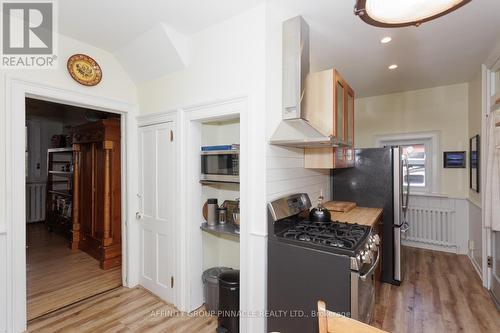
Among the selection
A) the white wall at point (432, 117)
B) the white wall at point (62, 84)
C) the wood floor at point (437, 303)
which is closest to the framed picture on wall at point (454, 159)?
the white wall at point (432, 117)

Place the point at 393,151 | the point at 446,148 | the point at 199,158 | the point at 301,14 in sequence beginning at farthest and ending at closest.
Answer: the point at 446,148, the point at 393,151, the point at 199,158, the point at 301,14

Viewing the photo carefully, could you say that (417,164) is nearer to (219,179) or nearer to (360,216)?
(360,216)

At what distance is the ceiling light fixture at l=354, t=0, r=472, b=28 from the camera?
36.7 inches

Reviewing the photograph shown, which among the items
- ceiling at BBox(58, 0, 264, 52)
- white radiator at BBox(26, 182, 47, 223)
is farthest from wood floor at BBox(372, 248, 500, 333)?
white radiator at BBox(26, 182, 47, 223)

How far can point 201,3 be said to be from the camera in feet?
6.10

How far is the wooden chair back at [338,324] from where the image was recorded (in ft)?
2.86

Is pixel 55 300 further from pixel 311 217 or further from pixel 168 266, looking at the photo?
pixel 311 217

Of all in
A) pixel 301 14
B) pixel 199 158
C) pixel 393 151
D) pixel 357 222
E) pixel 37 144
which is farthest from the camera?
pixel 37 144

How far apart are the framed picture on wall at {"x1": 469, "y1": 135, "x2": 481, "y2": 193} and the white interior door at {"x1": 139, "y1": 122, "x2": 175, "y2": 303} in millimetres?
3817

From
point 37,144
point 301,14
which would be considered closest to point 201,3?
point 301,14

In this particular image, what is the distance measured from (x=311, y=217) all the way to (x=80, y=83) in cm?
261

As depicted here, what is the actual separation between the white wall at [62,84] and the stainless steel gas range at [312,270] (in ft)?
6.94

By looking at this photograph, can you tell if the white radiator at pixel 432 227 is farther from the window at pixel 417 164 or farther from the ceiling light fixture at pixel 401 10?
the ceiling light fixture at pixel 401 10

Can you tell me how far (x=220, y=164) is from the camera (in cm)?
233
